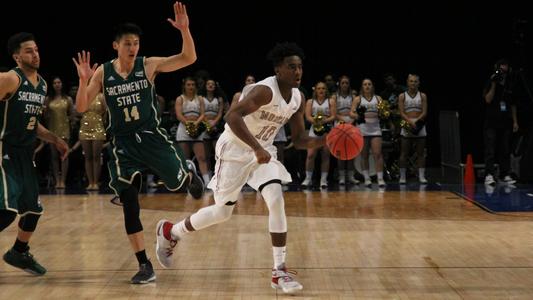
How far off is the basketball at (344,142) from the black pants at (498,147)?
7.29 m

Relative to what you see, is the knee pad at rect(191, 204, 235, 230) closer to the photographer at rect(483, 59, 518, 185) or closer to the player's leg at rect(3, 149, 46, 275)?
the player's leg at rect(3, 149, 46, 275)

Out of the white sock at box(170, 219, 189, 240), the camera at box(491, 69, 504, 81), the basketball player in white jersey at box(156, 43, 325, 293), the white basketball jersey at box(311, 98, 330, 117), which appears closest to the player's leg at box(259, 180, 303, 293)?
the basketball player in white jersey at box(156, 43, 325, 293)

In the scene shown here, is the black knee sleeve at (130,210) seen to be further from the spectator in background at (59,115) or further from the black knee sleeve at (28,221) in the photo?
the spectator in background at (59,115)

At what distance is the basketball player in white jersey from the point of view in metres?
5.46

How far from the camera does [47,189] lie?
45.2ft

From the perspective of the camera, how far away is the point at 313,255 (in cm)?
686

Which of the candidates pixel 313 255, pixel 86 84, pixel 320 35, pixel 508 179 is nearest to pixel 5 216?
pixel 86 84

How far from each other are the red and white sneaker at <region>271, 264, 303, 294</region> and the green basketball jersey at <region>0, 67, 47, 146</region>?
199cm

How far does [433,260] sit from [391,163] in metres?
8.46

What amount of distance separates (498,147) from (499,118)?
0.50 meters

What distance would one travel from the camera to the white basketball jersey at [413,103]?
1356 cm

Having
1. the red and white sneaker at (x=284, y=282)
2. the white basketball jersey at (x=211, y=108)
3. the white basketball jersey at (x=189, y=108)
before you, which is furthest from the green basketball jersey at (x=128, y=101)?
the white basketball jersey at (x=211, y=108)

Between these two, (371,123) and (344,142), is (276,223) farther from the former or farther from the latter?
(371,123)

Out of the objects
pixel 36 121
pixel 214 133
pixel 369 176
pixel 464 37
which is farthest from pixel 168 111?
pixel 36 121
